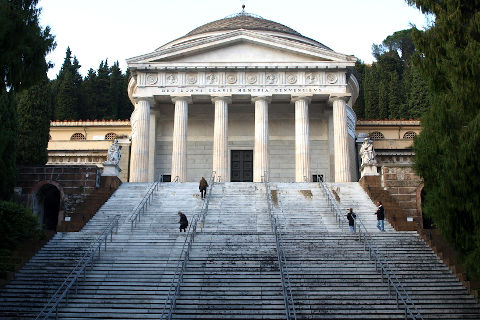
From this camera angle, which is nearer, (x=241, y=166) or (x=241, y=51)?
(x=241, y=51)

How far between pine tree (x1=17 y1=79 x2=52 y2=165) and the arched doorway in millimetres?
2269

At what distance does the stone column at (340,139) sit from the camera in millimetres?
34812

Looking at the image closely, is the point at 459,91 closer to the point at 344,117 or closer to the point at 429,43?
the point at 429,43

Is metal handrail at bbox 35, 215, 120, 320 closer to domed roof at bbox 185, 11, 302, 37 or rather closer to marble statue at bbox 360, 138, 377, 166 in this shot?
marble statue at bbox 360, 138, 377, 166

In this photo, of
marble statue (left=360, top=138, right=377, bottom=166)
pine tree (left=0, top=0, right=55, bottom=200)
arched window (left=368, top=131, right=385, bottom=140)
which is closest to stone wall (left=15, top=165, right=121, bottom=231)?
pine tree (left=0, top=0, right=55, bottom=200)

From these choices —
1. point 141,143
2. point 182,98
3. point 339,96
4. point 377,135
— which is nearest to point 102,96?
point 182,98

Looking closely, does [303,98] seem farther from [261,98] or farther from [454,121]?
[454,121]

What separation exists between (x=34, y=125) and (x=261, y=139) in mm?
12628

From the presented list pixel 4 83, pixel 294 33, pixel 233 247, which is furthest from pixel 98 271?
pixel 294 33

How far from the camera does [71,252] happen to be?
66.2 feet

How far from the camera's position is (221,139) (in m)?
35.6

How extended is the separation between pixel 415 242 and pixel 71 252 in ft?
38.2

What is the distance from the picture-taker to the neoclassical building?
35500mm

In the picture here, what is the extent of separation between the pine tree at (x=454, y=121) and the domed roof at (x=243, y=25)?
2688cm
